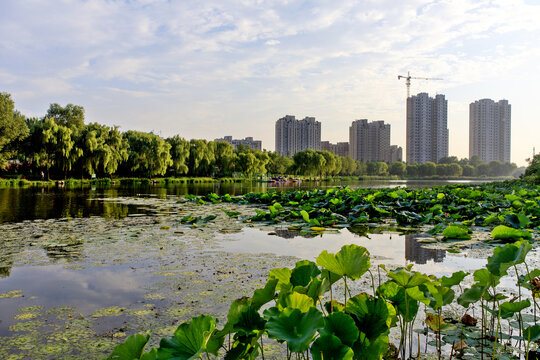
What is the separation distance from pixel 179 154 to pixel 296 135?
10883 cm

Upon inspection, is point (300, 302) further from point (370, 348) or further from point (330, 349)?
point (370, 348)

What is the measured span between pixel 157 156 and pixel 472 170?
388 feet

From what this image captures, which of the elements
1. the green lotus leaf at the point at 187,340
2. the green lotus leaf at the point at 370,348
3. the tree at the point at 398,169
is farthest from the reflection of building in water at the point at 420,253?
the tree at the point at 398,169

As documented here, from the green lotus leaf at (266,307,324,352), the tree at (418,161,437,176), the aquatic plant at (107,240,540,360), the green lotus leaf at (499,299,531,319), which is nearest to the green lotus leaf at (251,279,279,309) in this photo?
the aquatic plant at (107,240,540,360)

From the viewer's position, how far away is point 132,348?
3.46 ft

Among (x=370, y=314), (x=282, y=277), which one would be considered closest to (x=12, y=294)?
(x=282, y=277)

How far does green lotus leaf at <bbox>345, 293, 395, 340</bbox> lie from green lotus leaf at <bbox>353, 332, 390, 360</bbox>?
3 cm

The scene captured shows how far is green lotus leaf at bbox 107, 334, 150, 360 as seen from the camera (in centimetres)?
104

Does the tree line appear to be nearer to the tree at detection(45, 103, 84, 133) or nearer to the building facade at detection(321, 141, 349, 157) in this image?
the tree at detection(45, 103, 84, 133)

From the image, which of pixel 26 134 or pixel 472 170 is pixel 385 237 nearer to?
pixel 26 134

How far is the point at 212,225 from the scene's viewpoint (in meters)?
7.39

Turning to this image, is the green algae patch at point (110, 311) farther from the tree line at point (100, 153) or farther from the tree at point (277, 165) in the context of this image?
the tree at point (277, 165)

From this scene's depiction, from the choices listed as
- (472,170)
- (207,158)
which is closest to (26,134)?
(207,158)

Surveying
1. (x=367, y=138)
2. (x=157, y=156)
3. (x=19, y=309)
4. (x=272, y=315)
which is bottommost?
(x=19, y=309)
